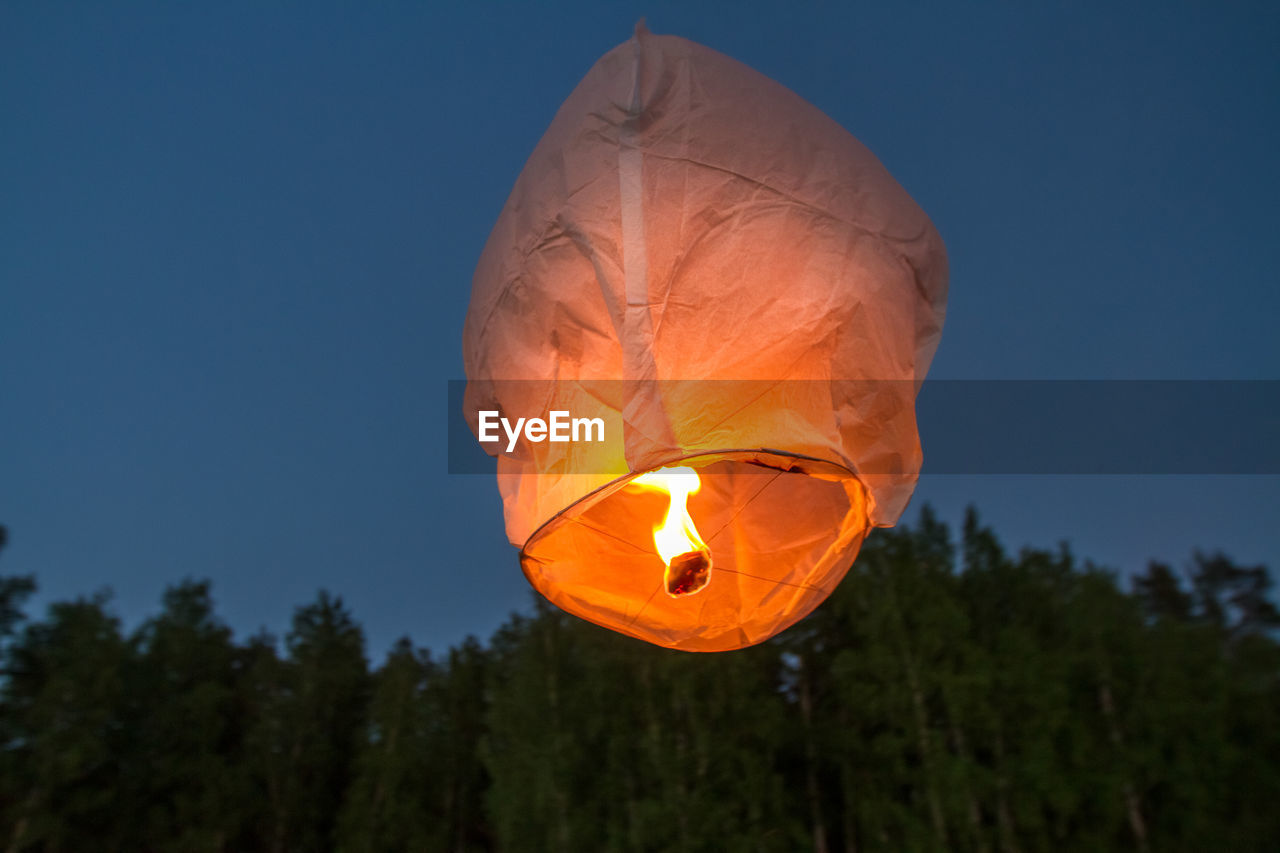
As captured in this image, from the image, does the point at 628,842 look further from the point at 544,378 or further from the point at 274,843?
the point at 544,378

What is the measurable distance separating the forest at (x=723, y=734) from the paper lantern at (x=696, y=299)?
12725 millimetres

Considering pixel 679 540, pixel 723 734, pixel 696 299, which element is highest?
pixel 723 734

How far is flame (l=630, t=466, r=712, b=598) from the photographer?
5.41 ft

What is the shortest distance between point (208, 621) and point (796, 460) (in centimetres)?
2357

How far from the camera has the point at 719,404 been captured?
1.52 metres

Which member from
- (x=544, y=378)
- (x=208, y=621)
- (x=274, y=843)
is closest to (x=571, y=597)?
(x=544, y=378)

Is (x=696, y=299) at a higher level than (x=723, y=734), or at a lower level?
lower

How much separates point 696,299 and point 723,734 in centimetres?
1415

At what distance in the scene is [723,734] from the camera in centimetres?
1453

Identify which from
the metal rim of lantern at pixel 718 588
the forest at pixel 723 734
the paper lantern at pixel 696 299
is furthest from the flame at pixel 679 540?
the forest at pixel 723 734

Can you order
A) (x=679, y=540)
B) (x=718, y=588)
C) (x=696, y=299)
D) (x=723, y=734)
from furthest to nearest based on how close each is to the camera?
(x=723, y=734) < (x=718, y=588) < (x=679, y=540) < (x=696, y=299)

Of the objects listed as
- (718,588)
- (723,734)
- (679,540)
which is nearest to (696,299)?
(679,540)

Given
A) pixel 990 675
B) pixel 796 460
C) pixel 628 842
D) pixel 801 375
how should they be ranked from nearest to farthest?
pixel 796 460
pixel 801 375
pixel 628 842
pixel 990 675

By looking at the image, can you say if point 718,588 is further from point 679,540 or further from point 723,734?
point 723,734
